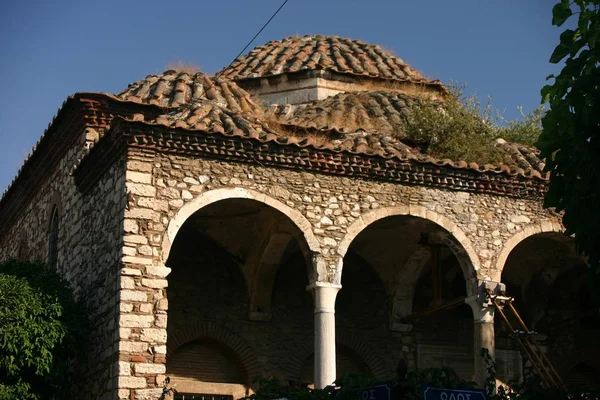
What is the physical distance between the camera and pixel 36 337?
12.4 meters

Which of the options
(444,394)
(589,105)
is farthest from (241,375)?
(589,105)

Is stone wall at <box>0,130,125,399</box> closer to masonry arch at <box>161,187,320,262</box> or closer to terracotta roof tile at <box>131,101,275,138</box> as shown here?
masonry arch at <box>161,187,320,262</box>

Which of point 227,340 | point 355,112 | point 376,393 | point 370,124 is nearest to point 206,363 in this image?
point 227,340

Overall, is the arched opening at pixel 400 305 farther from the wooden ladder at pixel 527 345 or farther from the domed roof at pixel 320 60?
the domed roof at pixel 320 60

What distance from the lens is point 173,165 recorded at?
13031 mm

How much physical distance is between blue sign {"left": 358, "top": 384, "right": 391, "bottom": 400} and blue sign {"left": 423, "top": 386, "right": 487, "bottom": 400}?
1.31 feet

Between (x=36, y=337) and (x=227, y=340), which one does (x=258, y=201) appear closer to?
(x=227, y=340)

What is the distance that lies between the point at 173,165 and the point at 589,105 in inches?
239

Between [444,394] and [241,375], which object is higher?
[241,375]

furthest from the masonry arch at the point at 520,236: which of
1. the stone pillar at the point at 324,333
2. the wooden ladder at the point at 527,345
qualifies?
the stone pillar at the point at 324,333

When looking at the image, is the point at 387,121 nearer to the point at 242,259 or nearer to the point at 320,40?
the point at 242,259

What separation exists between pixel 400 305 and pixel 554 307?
2.91m

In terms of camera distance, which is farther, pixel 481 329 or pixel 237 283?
pixel 237 283

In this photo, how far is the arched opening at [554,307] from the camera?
1664 centimetres
